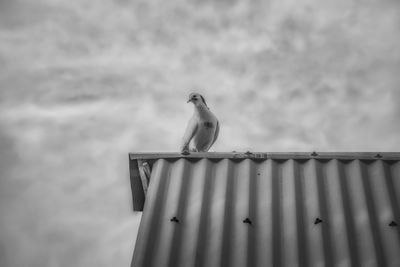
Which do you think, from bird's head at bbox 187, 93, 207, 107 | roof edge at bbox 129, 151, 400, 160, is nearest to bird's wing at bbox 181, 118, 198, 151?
bird's head at bbox 187, 93, 207, 107

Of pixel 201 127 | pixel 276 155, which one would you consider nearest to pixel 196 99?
pixel 201 127

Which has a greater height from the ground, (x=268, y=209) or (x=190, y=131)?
(x=190, y=131)

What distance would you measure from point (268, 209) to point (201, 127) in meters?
3.94

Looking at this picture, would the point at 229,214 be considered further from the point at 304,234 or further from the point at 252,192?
the point at 304,234

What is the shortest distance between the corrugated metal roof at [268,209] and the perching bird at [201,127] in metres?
2.82

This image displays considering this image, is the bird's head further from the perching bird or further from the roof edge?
the roof edge

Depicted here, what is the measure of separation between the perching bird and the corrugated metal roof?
2822mm

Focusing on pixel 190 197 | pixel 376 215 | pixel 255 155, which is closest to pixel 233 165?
pixel 255 155

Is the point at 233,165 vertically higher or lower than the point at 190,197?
higher

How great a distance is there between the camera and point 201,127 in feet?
31.1

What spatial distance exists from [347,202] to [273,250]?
Answer: 1.17 m

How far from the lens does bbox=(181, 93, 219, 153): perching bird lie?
31.1ft

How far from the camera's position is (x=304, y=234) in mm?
5445

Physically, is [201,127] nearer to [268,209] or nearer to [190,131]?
[190,131]
